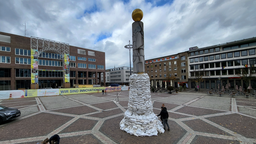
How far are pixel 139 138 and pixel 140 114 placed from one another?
52.4 inches

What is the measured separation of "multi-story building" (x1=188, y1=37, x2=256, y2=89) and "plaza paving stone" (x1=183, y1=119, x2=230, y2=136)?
2793cm

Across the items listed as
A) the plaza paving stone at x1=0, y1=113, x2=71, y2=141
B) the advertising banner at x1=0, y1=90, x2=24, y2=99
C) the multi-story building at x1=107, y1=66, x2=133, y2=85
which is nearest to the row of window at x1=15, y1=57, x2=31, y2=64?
the advertising banner at x1=0, y1=90, x2=24, y2=99

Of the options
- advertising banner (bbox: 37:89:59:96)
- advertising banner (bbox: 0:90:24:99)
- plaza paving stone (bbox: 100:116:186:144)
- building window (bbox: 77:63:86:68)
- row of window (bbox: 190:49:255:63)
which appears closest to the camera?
plaza paving stone (bbox: 100:116:186:144)

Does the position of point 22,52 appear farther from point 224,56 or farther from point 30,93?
point 224,56

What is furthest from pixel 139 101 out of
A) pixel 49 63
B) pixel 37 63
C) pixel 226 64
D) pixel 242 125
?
pixel 49 63

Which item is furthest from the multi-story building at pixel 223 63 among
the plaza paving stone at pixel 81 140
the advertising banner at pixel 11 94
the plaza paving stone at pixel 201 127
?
the advertising banner at pixel 11 94

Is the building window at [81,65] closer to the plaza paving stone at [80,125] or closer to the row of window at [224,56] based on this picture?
the plaza paving stone at [80,125]

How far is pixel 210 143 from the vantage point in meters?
5.40

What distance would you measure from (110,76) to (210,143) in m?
84.9

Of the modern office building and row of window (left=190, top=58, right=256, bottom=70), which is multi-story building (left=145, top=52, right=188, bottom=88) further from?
the modern office building

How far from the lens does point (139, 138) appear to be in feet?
19.6

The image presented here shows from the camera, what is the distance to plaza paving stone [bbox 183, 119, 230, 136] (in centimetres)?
658

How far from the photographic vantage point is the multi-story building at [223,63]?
2947 cm

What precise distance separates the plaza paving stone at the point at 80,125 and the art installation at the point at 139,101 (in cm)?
227
